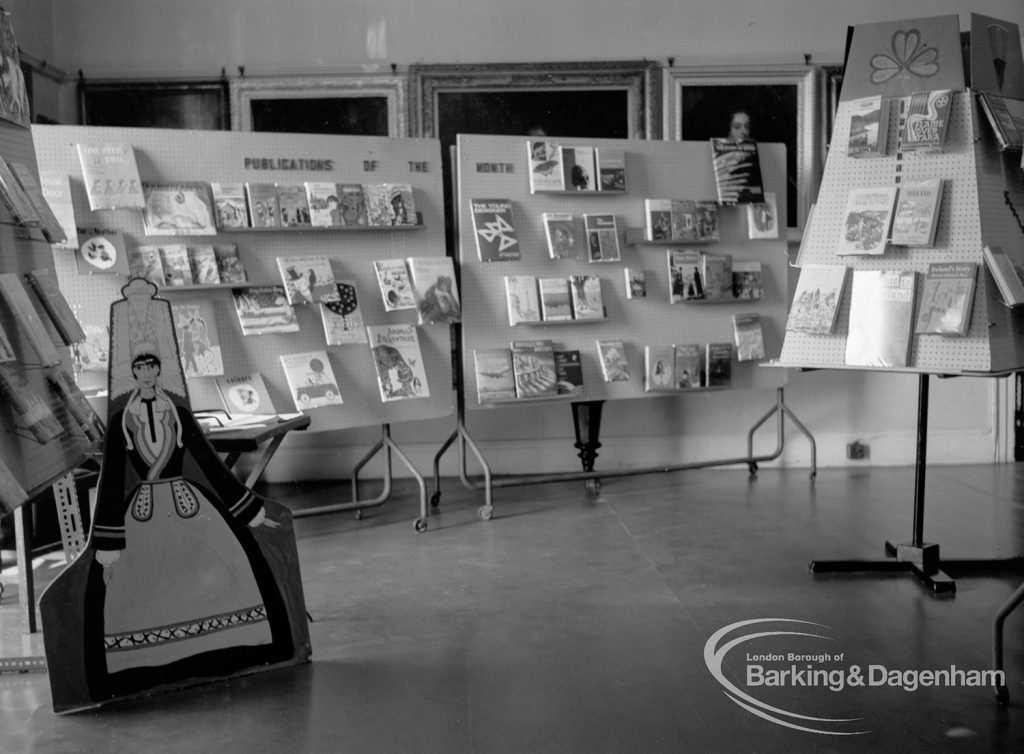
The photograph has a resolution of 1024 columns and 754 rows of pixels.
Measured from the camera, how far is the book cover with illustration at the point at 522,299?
183 inches

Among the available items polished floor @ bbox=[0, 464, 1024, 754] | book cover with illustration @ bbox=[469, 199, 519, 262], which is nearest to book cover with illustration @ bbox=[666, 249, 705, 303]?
book cover with illustration @ bbox=[469, 199, 519, 262]

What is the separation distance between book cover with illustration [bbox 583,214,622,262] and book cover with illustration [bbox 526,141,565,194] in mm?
239

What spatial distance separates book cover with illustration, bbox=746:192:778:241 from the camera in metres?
5.11

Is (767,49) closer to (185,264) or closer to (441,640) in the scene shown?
(185,264)

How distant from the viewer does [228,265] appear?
160 inches

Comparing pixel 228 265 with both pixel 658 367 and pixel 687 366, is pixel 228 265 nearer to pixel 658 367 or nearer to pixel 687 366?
pixel 658 367

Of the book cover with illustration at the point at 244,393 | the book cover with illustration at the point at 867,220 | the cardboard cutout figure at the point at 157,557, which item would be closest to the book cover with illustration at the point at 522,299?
the book cover with illustration at the point at 244,393

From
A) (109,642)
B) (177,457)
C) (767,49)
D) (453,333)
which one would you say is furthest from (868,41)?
(109,642)

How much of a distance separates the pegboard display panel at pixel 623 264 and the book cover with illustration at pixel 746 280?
0.06m

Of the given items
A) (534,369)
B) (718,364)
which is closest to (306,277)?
(534,369)

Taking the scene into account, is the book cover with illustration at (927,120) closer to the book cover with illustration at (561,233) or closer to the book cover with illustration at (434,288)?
the book cover with illustration at (561,233)

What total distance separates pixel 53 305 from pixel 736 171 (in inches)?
145

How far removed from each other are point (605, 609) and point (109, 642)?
1.55 m

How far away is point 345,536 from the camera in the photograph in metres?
4.28
